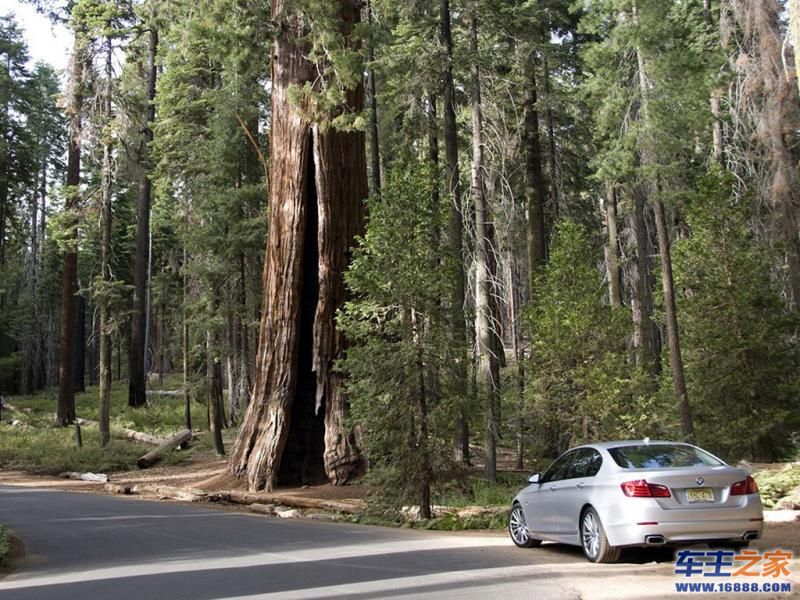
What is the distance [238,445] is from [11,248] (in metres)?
47.4

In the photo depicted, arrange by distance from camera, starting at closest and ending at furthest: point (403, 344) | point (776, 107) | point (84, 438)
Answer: point (403, 344)
point (776, 107)
point (84, 438)

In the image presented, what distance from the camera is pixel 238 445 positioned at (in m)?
18.1

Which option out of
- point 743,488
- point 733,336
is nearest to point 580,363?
point 733,336

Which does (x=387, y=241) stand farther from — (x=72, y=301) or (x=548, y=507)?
(x=72, y=301)

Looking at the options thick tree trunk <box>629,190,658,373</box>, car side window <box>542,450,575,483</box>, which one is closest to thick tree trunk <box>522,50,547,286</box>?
thick tree trunk <box>629,190,658,373</box>

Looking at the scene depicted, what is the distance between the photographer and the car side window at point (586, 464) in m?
8.63

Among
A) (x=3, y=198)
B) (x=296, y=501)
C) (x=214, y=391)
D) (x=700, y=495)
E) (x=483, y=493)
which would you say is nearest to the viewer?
(x=700, y=495)

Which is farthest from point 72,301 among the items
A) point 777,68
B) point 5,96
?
point 777,68

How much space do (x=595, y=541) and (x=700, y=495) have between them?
4.19ft

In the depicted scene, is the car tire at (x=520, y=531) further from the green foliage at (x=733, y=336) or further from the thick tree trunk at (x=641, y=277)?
the thick tree trunk at (x=641, y=277)

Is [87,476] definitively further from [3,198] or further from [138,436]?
[3,198]

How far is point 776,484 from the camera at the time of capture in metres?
13.3

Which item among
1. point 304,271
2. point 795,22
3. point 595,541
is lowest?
point 595,541

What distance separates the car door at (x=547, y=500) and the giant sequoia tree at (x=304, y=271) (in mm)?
8247
